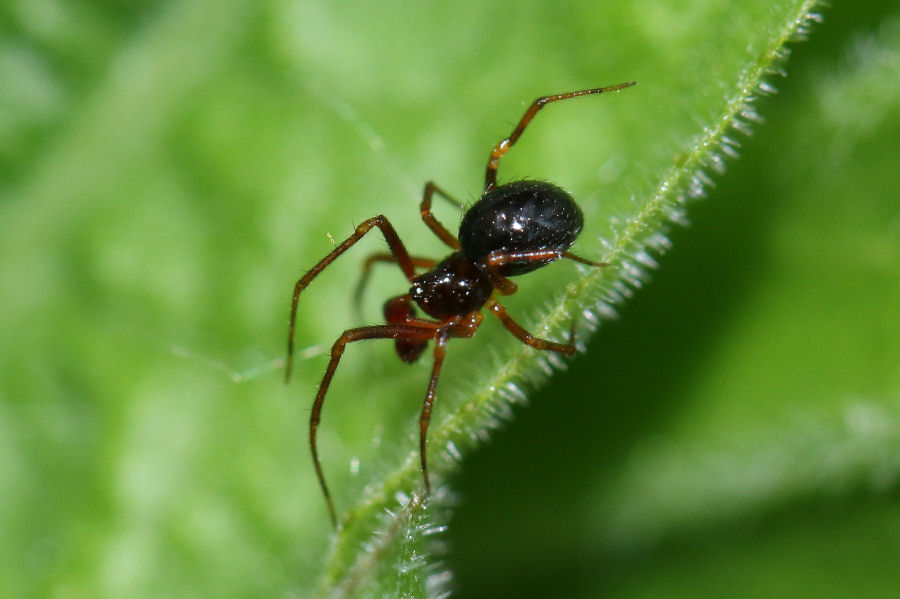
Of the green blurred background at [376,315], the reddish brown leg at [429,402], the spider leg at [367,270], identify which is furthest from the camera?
the spider leg at [367,270]

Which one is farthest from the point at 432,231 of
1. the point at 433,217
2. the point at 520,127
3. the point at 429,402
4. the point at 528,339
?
the point at 528,339

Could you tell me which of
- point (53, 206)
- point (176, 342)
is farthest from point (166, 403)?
point (53, 206)

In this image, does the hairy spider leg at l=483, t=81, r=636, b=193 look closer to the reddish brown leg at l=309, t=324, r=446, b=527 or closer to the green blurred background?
the green blurred background

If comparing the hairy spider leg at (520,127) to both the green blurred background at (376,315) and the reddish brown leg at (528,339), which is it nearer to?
the green blurred background at (376,315)

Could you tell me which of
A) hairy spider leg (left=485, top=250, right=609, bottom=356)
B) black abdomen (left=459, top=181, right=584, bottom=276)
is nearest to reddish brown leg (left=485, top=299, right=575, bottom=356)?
hairy spider leg (left=485, top=250, right=609, bottom=356)

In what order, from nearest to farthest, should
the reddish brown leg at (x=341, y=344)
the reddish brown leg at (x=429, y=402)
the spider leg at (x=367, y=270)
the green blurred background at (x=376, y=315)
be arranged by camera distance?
the reddish brown leg at (x=429, y=402) < the reddish brown leg at (x=341, y=344) < the green blurred background at (x=376, y=315) < the spider leg at (x=367, y=270)

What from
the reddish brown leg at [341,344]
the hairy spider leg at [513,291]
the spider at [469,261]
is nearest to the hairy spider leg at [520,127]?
the spider at [469,261]
